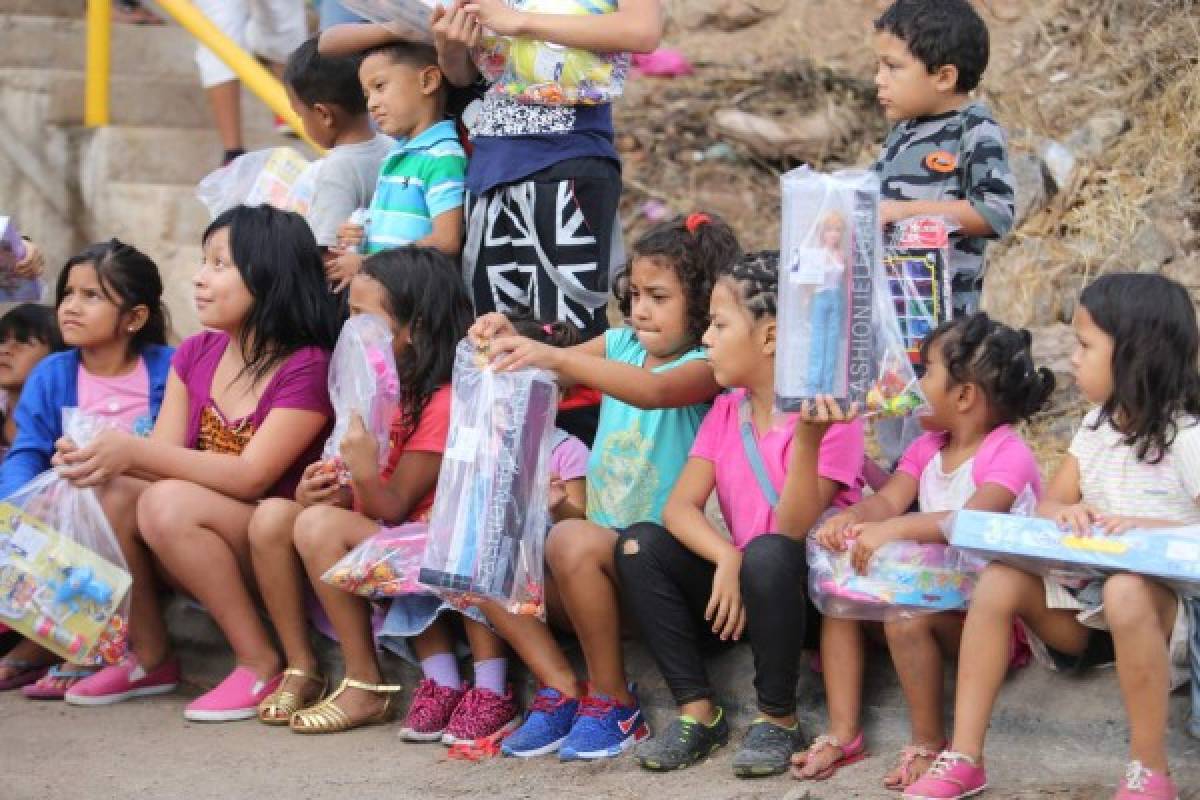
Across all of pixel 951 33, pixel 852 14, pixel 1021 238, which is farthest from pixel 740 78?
pixel 951 33

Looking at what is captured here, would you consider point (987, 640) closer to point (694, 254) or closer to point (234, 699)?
point (694, 254)

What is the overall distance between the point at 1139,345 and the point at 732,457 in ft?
3.22

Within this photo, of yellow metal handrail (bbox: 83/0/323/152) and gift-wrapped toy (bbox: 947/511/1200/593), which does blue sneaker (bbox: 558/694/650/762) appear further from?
yellow metal handrail (bbox: 83/0/323/152)

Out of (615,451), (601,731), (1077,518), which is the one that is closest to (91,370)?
(615,451)

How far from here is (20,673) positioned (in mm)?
5301

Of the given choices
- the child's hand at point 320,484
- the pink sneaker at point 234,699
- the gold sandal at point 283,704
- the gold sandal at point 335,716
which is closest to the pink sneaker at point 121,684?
the pink sneaker at point 234,699

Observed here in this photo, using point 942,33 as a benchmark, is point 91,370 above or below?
below

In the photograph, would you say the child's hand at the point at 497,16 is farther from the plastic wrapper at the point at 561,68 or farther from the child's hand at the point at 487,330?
the child's hand at the point at 487,330

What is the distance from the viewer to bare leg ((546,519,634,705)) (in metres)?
4.34

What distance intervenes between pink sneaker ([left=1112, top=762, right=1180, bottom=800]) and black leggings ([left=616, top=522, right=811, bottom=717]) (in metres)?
0.79

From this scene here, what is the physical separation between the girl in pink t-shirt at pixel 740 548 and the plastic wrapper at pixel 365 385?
28.3 inches

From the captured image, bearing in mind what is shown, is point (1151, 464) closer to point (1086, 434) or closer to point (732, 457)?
point (1086, 434)

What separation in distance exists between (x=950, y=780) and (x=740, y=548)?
2.52 feet

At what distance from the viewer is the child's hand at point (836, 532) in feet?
13.2
